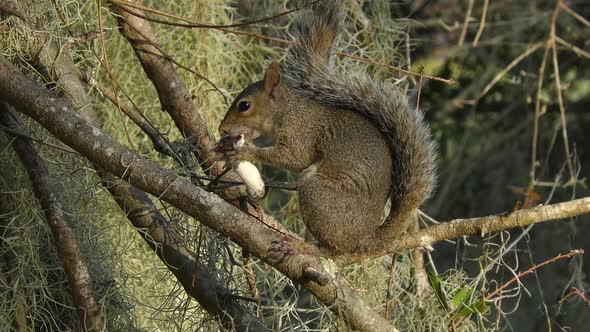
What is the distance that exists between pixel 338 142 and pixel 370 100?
0.49 ft

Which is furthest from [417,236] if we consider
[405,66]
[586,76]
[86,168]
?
[586,76]

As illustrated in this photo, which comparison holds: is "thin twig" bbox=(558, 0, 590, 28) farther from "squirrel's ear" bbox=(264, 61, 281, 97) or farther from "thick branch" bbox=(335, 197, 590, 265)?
"squirrel's ear" bbox=(264, 61, 281, 97)

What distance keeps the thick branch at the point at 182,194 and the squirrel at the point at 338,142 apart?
35 cm

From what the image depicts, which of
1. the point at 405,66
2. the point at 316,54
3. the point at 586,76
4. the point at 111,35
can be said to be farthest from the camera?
the point at 586,76

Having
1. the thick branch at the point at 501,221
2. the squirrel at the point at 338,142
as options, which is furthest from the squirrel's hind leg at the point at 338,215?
the thick branch at the point at 501,221

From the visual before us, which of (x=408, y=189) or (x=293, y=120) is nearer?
(x=408, y=189)

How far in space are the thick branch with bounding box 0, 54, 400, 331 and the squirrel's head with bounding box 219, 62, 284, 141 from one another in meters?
0.68

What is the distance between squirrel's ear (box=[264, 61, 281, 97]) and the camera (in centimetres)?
225

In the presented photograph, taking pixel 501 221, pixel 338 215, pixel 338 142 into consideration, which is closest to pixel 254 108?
pixel 338 142

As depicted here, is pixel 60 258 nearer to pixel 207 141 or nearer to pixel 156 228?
pixel 156 228

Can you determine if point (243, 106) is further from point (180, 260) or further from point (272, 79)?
point (180, 260)

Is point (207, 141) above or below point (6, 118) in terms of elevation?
below

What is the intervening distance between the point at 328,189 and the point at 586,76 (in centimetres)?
194

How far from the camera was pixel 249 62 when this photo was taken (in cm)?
296
